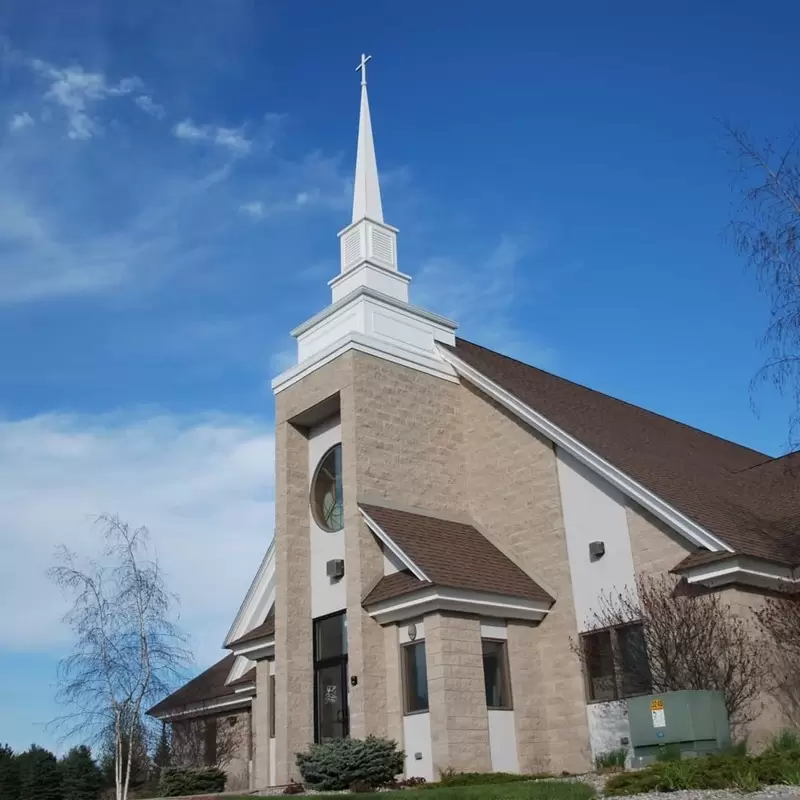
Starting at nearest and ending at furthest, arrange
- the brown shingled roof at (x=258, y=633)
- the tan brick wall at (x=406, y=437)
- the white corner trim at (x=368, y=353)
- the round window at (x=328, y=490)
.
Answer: the tan brick wall at (x=406, y=437) → the white corner trim at (x=368, y=353) → the round window at (x=328, y=490) → the brown shingled roof at (x=258, y=633)

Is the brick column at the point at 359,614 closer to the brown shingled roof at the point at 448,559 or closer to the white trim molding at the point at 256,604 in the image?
the brown shingled roof at the point at 448,559

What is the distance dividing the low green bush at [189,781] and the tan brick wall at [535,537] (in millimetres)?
7475

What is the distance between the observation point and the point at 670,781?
35.0 feet

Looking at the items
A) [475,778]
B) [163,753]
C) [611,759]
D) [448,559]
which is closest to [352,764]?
[475,778]

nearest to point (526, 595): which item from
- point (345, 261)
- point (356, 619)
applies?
point (356, 619)

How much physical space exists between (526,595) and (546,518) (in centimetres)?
172

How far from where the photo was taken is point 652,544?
662 inches

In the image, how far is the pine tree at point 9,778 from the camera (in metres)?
30.3

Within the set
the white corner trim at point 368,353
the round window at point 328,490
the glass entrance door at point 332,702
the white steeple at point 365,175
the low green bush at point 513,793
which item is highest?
the white steeple at point 365,175

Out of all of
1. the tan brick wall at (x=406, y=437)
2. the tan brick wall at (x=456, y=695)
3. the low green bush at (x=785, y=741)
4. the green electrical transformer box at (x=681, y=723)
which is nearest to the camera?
the low green bush at (x=785, y=741)

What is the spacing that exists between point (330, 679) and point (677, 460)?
9.03 meters

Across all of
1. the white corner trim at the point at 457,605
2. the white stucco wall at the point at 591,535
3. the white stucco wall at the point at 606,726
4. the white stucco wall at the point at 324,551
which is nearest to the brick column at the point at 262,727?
the white stucco wall at the point at 324,551

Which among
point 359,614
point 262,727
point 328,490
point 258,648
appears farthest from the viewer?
point 258,648

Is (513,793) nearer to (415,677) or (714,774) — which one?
(714,774)
